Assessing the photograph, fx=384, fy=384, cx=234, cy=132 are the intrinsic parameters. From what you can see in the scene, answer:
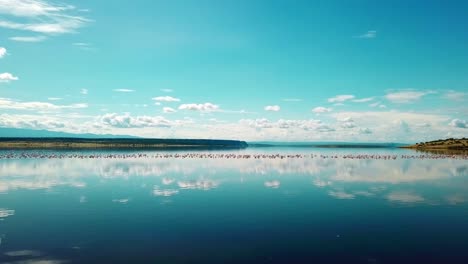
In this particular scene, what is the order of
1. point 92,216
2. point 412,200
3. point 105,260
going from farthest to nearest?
point 412,200 < point 92,216 < point 105,260

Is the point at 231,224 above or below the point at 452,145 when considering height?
below

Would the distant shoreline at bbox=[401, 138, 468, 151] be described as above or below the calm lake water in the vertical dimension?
above

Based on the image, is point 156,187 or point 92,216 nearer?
point 92,216

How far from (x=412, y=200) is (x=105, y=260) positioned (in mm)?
23045

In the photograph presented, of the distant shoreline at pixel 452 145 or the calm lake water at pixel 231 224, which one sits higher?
the distant shoreline at pixel 452 145

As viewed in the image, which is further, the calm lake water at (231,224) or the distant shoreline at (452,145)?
the distant shoreline at (452,145)

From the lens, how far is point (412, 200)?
2856cm

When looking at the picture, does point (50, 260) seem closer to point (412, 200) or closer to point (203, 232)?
point (203, 232)

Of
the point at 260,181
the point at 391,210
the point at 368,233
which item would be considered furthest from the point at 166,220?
the point at 260,181

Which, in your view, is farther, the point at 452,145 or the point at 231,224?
the point at 452,145

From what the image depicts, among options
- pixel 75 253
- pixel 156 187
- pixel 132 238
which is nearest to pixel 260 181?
pixel 156 187

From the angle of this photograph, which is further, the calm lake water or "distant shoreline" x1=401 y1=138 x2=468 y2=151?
"distant shoreline" x1=401 y1=138 x2=468 y2=151

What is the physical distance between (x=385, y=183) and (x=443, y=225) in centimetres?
1989

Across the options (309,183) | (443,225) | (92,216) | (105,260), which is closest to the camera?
(105,260)
